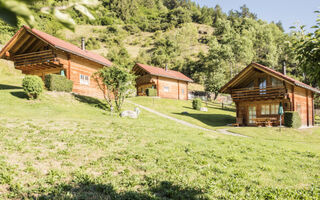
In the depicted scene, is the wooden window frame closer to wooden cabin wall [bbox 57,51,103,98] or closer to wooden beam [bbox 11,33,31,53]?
wooden cabin wall [bbox 57,51,103,98]

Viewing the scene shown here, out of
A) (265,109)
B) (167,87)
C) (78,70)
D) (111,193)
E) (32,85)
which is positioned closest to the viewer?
(111,193)

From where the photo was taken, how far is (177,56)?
84625 millimetres

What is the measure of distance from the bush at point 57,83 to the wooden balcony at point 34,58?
7.14 ft

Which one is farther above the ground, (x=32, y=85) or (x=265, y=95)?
(x=32, y=85)

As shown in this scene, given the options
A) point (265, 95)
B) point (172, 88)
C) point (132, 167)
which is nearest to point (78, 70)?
point (265, 95)

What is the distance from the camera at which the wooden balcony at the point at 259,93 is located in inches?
876

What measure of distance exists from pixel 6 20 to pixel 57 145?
27.2ft

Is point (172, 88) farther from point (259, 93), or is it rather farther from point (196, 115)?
point (259, 93)

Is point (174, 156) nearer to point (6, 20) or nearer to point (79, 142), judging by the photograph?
point (79, 142)

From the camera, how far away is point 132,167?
6805 mm

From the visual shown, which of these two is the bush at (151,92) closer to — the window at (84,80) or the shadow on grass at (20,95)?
the window at (84,80)

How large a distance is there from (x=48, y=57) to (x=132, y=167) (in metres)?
20.6

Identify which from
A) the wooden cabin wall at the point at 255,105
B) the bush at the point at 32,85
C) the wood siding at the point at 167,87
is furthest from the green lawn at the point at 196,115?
the bush at the point at 32,85

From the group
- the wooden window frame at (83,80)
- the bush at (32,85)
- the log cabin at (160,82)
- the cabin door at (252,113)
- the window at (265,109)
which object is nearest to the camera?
the bush at (32,85)
